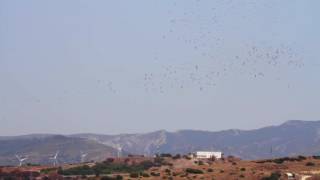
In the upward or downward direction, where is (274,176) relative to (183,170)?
downward

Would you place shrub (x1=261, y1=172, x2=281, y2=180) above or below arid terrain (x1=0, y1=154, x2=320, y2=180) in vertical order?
below

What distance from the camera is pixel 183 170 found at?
526 ft

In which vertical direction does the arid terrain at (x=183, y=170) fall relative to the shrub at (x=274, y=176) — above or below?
above

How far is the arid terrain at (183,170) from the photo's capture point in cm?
14362

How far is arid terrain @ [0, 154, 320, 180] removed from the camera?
143625 mm

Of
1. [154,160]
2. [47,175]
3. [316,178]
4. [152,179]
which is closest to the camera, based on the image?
[316,178]

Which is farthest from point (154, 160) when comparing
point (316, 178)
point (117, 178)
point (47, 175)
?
point (316, 178)

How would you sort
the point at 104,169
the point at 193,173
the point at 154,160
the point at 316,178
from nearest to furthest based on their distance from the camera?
1. the point at 316,178
2. the point at 193,173
3. the point at 104,169
4. the point at 154,160

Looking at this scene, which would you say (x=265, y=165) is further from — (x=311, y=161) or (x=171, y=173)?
(x=171, y=173)

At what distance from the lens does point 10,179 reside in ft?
497

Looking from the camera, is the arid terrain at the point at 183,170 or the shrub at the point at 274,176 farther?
the arid terrain at the point at 183,170

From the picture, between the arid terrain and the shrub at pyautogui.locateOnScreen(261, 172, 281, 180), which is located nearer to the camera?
the shrub at pyautogui.locateOnScreen(261, 172, 281, 180)

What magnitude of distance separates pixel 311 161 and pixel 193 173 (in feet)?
94.5

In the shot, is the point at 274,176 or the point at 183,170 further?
the point at 183,170
